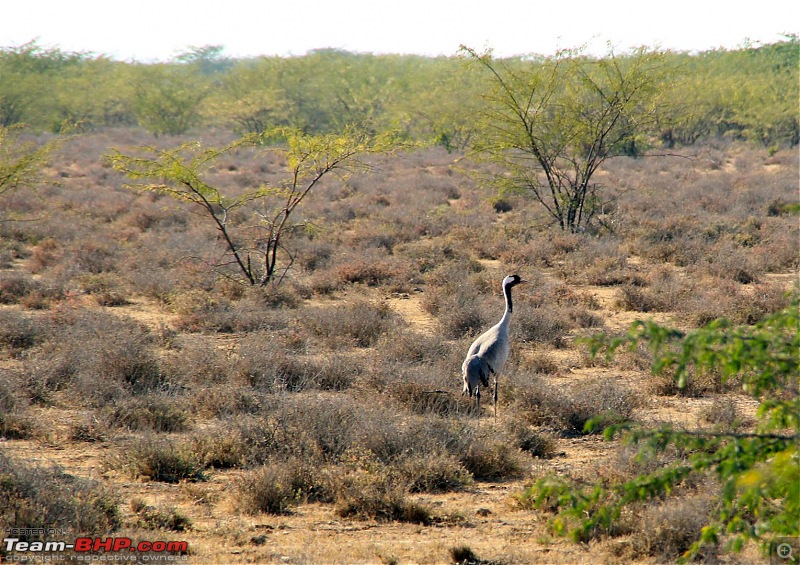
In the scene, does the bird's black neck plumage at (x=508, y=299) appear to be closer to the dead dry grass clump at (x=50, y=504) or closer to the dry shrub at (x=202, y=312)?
the dry shrub at (x=202, y=312)

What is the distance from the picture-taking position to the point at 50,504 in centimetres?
476

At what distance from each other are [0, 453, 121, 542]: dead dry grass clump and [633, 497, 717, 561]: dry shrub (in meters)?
3.35

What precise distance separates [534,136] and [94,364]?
11.5 m

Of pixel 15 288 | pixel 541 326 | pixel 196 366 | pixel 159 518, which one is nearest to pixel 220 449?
pixel 159 518

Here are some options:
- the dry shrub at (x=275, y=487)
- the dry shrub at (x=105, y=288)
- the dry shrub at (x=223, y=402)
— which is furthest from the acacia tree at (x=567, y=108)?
the dry shrub at (x=275, y=487)

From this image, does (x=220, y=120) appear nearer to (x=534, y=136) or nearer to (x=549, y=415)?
(x=534, y=136)

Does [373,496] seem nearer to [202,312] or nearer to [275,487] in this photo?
[275,487]

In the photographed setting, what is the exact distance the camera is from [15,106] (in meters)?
37.2

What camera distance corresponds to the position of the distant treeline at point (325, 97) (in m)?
36.9

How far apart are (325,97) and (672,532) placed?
42.6m

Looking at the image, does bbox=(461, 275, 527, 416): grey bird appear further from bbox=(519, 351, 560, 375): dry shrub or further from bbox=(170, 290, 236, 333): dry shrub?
bbox=(170, 290, 236, 333): dry shrub

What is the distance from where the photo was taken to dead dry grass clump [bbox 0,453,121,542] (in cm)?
464

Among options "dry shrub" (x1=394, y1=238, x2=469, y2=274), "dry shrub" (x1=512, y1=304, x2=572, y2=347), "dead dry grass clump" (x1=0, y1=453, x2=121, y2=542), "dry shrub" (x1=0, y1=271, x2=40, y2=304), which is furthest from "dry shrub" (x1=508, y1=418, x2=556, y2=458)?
"dry shrub" (x1=0, y1=271, x2=40, y2=304)

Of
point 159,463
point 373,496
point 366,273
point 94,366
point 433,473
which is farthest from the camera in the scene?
point 366,273
